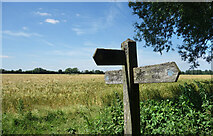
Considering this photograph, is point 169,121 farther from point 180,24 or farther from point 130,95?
point 180,24

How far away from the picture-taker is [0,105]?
668 centimetres

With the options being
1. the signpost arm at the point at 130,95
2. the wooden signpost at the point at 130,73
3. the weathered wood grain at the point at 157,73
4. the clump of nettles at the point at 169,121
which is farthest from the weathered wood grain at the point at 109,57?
the clump of nettles at the point at 169,121

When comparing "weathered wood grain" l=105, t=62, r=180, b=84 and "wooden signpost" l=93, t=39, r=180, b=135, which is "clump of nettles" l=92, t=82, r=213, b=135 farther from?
"weathered wood grain" l=105, t=62, r=180, b=84

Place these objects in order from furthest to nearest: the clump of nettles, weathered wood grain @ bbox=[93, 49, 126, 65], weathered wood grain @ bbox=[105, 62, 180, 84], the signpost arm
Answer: the clump of nettles, the signpost arm, weathered wood grain @ bbox=[93, 49, 126, 65], weathered wood grain @ bbox=[105, 62, 180, 84]

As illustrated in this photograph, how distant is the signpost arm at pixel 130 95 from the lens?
2.84 metres

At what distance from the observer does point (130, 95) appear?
9.43 ft

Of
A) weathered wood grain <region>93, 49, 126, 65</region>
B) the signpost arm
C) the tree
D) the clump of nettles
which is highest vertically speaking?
the tree

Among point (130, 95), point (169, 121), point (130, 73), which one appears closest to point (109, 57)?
point (130, 73)

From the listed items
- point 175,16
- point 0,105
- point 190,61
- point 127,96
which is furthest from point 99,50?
point 190,61

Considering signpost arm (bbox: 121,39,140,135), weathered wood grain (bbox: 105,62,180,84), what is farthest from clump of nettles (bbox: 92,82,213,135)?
weathered wood grain (bbox: 105,62,180,84)

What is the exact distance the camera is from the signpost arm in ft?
9.32

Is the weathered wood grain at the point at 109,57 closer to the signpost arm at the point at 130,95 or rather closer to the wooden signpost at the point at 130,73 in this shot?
the wooden signpost at the point at 130,73

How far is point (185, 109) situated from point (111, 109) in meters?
2.42

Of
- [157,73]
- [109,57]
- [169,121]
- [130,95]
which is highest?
[109,57]
